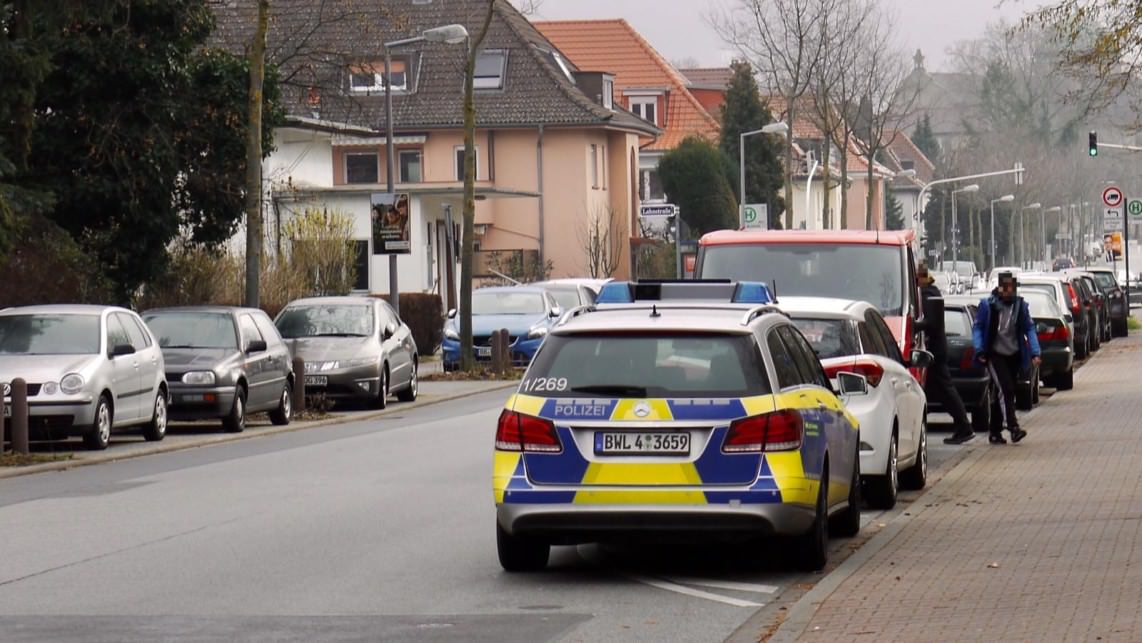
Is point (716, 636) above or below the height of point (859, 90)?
below

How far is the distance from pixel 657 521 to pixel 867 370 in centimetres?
495

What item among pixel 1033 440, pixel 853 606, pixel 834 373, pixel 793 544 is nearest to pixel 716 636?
pixel 853 606

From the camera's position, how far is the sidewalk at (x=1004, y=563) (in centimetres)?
914

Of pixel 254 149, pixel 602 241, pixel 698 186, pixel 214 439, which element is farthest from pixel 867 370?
pixel 698 186

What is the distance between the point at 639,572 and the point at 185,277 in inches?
958

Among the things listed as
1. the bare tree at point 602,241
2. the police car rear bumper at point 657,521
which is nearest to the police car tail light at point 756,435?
the police car rear bumper at point 657,521

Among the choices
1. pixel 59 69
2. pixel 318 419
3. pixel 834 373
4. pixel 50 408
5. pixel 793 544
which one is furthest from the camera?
pixel 59 69

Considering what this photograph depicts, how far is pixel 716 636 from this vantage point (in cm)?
945

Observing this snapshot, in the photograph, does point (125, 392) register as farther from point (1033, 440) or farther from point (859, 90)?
point (859, 90)

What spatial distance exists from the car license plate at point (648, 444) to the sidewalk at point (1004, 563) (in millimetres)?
1047

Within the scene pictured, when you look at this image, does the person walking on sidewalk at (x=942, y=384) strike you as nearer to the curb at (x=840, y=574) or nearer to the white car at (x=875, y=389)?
the curb at (x=840, y=574)

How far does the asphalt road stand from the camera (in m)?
9.84

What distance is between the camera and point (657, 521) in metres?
10.9

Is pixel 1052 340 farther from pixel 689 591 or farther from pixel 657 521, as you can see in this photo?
pixel 657 521
